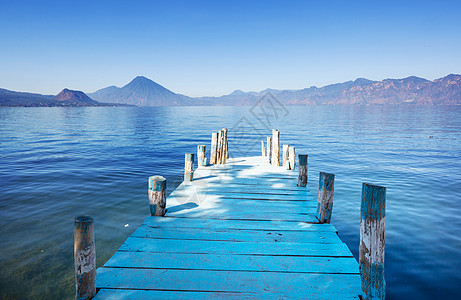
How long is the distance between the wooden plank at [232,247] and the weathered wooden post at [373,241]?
71cm

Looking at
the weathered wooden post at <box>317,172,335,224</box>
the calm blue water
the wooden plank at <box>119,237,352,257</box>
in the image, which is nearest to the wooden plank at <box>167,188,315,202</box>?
the weathered wooden post at <box>317,172,335,224</box>

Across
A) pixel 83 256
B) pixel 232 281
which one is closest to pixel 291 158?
pixel 232 281

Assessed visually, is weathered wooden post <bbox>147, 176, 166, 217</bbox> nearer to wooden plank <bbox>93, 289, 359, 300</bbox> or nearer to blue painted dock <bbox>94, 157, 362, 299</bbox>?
blue painted dock <bbox>94, 157, 362, 299</bbox>

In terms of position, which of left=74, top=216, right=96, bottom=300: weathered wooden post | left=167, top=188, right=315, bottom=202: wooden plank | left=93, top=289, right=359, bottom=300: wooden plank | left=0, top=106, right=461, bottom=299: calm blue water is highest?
left=74, top=216, right=96, bottom=300: weathered wooden post

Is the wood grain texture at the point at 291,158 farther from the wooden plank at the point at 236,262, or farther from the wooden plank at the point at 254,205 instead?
the wooden plank at the point at 236,262

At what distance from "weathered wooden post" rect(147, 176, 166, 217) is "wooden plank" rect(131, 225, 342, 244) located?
50 cm

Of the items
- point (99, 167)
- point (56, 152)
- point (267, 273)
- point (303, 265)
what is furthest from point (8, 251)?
point (56, 152)

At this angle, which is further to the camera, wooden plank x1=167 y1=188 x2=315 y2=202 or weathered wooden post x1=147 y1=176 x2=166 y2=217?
wooden plank x1=167 y1=188 x2=315 y2=202

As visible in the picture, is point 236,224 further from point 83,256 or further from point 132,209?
point 132,209

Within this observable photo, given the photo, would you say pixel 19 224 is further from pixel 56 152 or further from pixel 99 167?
pixel 56 152

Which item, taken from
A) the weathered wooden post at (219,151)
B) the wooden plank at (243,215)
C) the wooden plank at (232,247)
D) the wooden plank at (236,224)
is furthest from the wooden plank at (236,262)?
the weathered wooden post at (219,151)

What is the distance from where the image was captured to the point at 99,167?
15531mm

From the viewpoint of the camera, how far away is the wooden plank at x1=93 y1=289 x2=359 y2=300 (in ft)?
9.56

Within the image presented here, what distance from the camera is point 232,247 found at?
4020 mm
